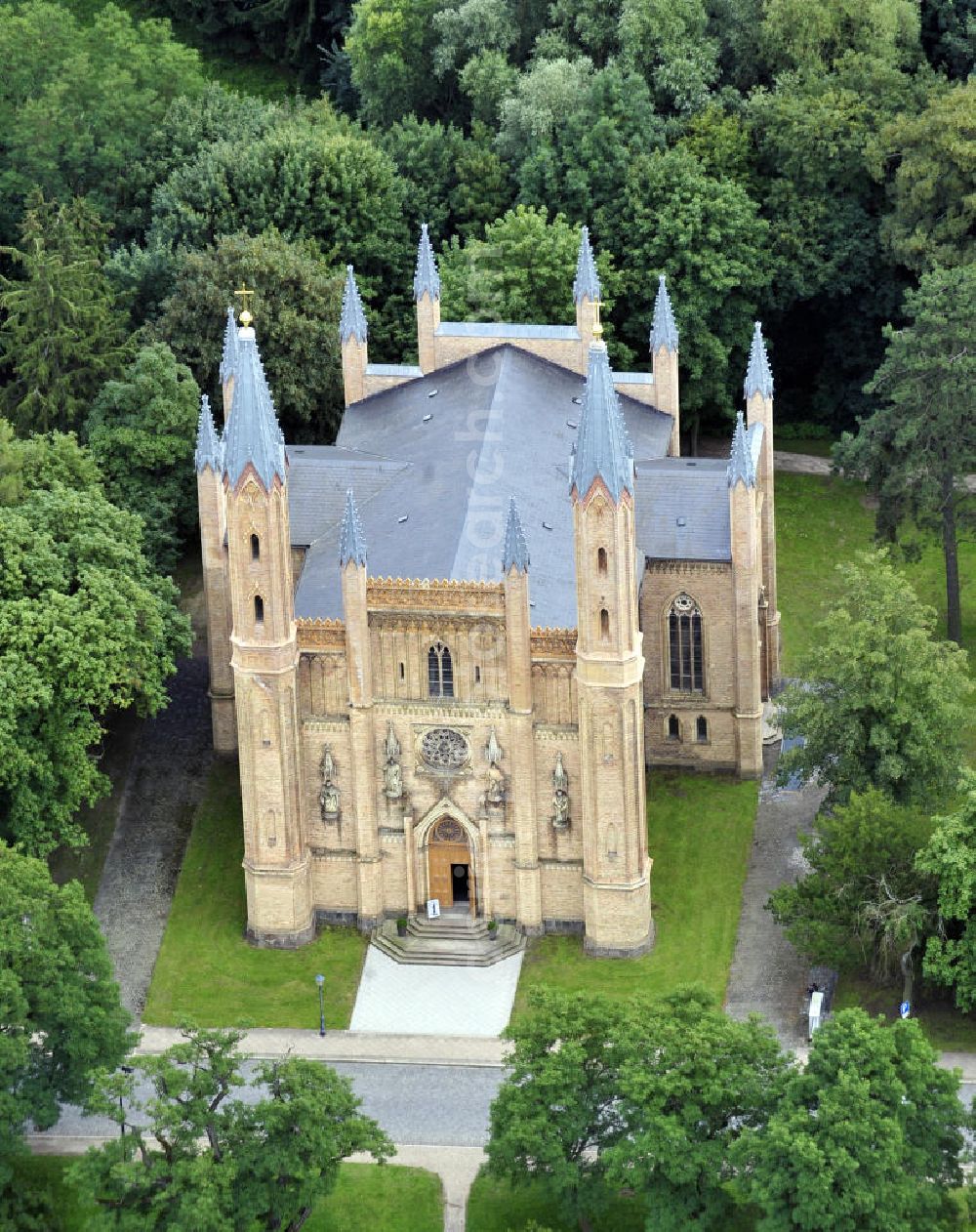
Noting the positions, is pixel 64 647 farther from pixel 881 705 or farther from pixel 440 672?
pixel 881 705

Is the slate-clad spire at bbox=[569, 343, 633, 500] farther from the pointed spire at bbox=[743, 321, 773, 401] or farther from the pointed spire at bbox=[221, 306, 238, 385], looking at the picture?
the pointed spire at bbox=[743, 321, 773, 401]

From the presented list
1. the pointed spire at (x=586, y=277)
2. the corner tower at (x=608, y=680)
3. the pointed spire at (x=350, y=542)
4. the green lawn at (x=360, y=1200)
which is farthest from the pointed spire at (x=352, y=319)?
the green lawn at (x=360, y=1200)

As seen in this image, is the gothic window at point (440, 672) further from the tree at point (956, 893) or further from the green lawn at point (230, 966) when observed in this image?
the tree at point (956, 893)

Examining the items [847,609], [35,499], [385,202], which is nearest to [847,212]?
[385,202]

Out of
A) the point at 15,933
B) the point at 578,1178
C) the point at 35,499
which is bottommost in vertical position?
the point at 578,1178

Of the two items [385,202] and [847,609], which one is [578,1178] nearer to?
[847,609]

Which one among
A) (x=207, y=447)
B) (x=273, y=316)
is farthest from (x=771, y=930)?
(x=273, y=316)
